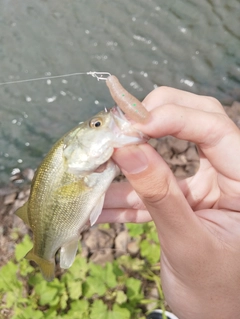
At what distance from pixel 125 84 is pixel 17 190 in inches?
97.3

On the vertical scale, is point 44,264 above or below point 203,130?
below

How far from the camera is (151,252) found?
402cm

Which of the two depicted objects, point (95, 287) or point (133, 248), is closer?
point (95, 287)

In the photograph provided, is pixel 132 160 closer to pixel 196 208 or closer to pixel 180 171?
pixel 196 208

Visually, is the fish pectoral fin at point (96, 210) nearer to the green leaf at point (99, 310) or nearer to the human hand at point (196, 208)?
the human hand at point (196, 208)

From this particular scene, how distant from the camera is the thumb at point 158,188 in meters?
2.16

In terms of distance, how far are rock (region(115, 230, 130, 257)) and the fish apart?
4.96 feet

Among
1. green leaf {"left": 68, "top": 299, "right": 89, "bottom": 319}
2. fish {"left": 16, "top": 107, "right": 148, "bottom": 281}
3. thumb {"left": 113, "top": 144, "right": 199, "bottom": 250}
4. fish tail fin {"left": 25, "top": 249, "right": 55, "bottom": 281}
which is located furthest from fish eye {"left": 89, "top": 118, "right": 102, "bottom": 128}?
green leaf {"left": 68, "top": 299, "right": 89, "bottom": 319}

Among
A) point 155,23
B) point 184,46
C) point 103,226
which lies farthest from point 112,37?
point 103,226

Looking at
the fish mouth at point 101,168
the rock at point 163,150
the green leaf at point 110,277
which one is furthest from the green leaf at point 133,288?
the rock at point 163,150

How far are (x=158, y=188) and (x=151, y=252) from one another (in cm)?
202

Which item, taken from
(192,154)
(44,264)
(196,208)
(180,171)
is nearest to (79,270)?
(44,264)

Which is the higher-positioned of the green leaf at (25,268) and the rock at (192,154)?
the rock at (192,154)

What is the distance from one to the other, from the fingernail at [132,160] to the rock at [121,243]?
2225mm
